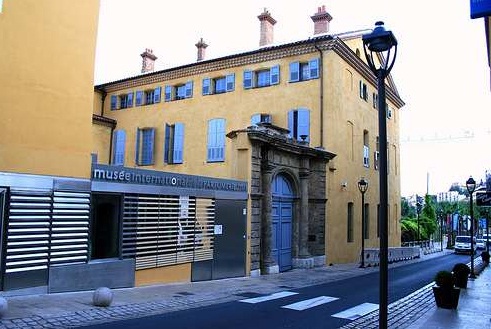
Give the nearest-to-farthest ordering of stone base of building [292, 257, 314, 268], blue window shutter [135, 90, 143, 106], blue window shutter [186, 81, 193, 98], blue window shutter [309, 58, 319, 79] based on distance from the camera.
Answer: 1. stone base of building [292, 257, 314, 268]
2. blue window shutter [309, 58, 319, 79]
3. blue window shutter [186, 81, 193, 98]
4. blue window shutter [135, 90, 143, 106]

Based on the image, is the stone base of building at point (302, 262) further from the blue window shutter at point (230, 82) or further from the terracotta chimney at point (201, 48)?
the terracotta chimney at point (201, 48)

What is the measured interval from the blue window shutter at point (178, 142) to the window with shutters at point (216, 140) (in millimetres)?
2276

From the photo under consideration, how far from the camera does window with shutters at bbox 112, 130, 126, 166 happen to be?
3378 centimetres

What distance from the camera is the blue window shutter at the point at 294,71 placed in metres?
26.3

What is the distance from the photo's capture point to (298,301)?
1231 cm

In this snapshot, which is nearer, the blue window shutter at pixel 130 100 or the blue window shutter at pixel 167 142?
the blue window shutter at pixel 167 142


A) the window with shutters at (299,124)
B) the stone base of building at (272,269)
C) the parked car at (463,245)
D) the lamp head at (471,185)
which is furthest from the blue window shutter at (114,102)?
the parked car at (463,245)

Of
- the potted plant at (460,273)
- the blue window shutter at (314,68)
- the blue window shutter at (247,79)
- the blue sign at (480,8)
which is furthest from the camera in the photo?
the blue window shutter at (247,79)

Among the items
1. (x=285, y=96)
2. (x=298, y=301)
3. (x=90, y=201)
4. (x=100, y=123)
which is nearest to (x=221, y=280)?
(x=298, y=301)

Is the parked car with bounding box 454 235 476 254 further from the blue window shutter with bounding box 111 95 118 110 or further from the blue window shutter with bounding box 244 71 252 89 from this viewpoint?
the blue window shutter with bounding box 111 95 118 110

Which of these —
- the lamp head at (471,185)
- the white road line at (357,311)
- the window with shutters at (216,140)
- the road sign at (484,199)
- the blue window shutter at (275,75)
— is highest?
the blue window shutter at (275,75)

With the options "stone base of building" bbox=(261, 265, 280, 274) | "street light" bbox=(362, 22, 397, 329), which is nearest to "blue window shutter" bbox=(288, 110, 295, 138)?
"stone base of building" bbox=(261, 265, 280, 274)

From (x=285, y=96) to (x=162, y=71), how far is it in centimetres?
964

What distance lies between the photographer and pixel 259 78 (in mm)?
28109
